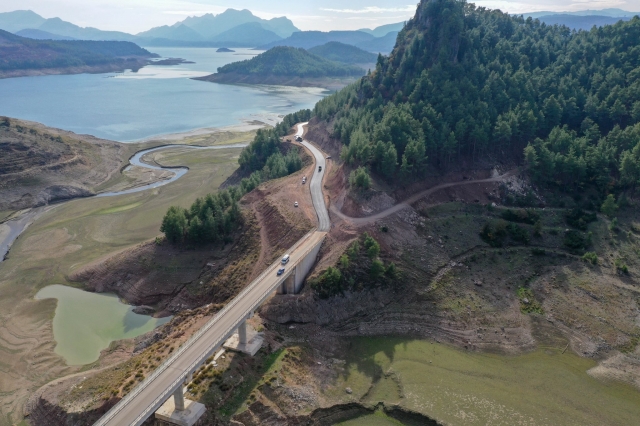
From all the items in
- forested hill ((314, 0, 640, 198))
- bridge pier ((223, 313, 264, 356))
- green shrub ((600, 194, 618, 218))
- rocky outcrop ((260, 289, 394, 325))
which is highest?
forested hill ((314, 0, 640, 198))

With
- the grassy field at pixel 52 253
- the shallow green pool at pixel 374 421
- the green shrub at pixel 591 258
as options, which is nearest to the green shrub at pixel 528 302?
the green shrub at pixel 591 258

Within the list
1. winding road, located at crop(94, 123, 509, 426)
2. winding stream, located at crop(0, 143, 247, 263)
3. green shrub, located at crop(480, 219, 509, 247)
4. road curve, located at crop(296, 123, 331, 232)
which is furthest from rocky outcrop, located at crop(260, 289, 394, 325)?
winding stream, located at crop(0, 143, 247, 263)

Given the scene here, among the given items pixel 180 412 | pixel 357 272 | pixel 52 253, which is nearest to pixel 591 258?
pixel 357 272

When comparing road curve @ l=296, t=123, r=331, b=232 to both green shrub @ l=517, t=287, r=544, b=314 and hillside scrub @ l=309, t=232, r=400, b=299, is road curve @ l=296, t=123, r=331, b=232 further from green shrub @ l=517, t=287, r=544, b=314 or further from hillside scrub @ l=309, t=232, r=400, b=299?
green shrub @ l=517, t=287, r=544, b=314

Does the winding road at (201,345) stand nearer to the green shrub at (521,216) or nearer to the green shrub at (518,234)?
the green shrub at (518,234)

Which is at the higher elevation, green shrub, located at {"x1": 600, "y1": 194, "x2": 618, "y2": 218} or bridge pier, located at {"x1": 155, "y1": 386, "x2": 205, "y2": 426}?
green shrub, located at {"x1": 600, "y1": 194, "x2": 618, "y2": 218}
